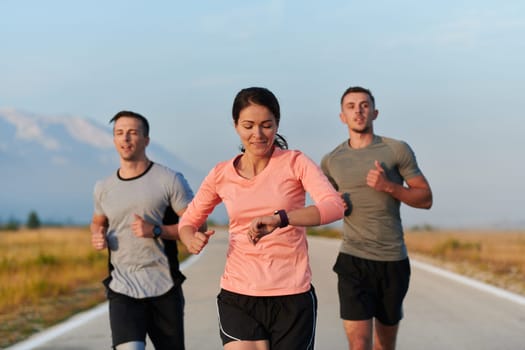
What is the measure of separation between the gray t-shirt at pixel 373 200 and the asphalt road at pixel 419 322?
1.93 metres

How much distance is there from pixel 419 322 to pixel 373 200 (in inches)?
155

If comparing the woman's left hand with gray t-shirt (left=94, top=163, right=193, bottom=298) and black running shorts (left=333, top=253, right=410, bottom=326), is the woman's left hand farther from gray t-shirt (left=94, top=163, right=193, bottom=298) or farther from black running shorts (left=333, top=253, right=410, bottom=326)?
black running shorts (left=333, top=253, right=410, bottom=326)

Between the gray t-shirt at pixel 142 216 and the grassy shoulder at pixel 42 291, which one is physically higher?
the gray t-shirt at pixel 142 216

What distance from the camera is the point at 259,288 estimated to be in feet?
17.2

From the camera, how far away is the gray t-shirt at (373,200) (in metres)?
7.88

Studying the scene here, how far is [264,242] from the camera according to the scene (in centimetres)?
523

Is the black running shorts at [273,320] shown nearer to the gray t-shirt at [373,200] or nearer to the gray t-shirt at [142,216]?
the gray t-shirt at [142,216]

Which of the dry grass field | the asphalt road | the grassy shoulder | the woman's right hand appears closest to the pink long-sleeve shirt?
the woman's right hand

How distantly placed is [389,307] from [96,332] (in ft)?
13.3

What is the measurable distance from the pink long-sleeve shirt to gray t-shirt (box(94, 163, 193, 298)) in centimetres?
184

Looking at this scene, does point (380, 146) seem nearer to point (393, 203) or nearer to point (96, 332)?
point (393, 203)

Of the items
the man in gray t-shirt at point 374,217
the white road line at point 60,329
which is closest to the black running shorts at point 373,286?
the man in gray t-shirt at point 374,217

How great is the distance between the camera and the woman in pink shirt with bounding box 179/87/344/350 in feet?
17.0

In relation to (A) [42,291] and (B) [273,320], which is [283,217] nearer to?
(B) [273,320]
